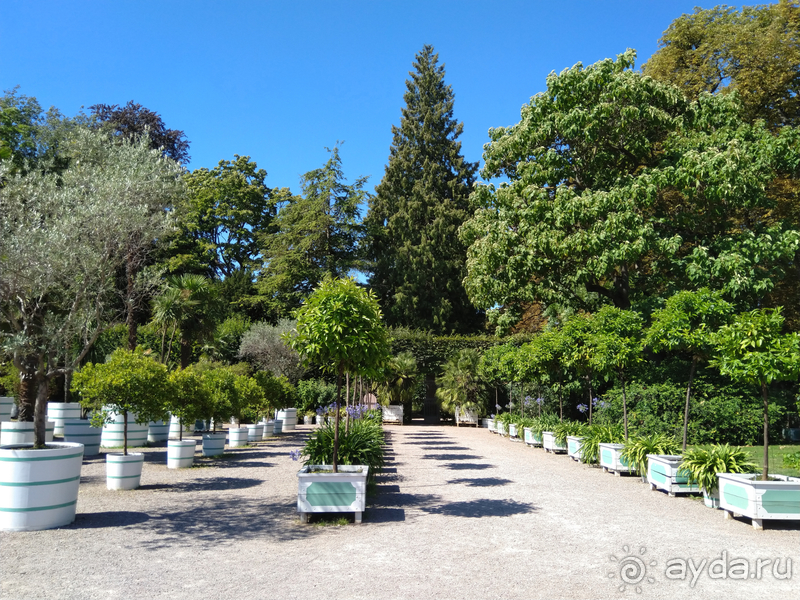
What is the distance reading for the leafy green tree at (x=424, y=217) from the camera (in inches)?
1441

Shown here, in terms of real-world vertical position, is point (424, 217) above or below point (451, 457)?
above

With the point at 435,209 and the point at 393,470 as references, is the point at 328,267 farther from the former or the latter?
the point at 393,470

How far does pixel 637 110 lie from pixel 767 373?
10.9m

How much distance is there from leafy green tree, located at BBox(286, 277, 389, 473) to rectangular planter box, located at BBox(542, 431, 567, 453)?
932 centimetres

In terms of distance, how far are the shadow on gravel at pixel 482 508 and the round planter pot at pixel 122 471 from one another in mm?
4836

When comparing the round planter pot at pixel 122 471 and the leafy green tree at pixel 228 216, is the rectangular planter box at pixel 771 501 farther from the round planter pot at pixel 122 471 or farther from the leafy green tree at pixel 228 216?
the leafy green tree at pixel 228 216

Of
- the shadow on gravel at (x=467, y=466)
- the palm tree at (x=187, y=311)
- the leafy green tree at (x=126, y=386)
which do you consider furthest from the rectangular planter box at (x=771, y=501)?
the palm tree at (x=187, y=311)

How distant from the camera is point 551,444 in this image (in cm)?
1666

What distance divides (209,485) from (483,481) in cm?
494

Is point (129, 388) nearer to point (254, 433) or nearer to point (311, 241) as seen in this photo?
point (254, 433)

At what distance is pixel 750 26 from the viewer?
18906mm

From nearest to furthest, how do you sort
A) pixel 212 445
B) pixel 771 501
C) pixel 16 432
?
pixel 771 501, pixel 16 432, pixel 212 445

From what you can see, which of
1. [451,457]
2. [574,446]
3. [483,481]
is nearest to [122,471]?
[483,481]

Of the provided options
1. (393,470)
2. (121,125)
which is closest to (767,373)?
(393,470)
